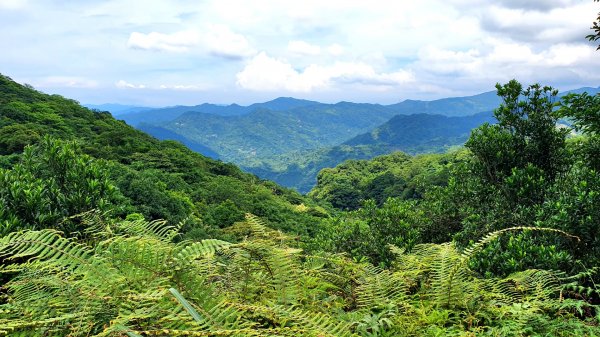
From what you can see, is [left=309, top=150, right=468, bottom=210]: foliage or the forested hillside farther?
[left=309, top=150, right=468, bottom=210]: foliage

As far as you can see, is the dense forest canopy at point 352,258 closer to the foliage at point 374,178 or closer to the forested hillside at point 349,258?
the forested hillside at point 349,258

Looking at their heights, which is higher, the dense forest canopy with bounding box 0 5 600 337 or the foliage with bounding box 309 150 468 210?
the dense forest canopy with bounding box 0 5 600 337

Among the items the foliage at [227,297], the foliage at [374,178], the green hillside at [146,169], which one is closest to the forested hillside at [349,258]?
the foliage at [227,297]

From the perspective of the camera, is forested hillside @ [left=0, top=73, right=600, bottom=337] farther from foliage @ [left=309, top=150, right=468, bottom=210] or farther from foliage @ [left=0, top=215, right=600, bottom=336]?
foliage @ [left=309, top=150, right=468, bottom=210]

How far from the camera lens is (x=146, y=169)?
132 ft

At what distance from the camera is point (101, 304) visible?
2006mm

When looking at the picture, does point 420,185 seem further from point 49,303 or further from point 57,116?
point 57,116

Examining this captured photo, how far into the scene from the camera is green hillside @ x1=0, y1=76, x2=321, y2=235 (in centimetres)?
2620

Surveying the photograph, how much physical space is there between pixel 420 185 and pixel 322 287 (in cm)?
1260

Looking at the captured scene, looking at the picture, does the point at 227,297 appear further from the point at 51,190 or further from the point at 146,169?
the point at 146,169

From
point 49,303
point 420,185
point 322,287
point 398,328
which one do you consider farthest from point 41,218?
point 420,185

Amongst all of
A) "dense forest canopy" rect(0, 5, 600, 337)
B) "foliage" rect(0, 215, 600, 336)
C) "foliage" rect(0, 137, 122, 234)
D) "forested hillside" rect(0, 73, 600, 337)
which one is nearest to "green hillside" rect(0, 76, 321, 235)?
"foliage" rect(0, 137, 122, 234)

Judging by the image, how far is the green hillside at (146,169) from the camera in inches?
1032

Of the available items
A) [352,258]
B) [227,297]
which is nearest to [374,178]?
[352,258]
